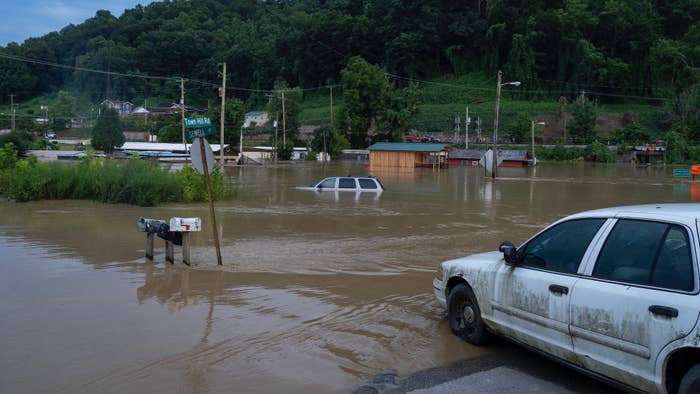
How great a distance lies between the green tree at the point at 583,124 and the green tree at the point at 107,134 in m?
65.4

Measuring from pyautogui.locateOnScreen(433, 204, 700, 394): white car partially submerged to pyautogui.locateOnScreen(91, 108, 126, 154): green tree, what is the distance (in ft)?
258

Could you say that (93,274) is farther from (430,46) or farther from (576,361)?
(430,46)

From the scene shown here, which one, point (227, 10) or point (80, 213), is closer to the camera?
point (80, 213)

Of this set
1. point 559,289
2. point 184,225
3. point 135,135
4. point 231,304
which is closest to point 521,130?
point 135,135

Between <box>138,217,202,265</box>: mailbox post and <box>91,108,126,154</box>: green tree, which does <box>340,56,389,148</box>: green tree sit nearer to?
<box>91,108,126,154</box>: green tree

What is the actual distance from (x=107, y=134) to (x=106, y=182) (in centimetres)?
6071

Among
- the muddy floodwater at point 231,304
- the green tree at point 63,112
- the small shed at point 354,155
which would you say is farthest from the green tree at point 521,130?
the muddy floodwater at point 231,304

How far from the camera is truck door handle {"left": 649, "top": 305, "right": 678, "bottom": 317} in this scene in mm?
4344

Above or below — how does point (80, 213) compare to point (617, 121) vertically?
below

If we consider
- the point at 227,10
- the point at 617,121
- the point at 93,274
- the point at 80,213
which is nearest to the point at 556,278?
the point at 93,274

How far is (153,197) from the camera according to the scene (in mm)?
20594

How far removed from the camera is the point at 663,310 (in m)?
4.41

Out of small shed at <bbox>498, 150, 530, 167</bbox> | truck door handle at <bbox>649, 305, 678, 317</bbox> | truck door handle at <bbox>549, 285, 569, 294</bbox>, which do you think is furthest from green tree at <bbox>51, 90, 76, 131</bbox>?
truck door handle at <bbox>649, 305, 678, 317</bbox>

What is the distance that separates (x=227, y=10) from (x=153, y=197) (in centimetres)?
15931
